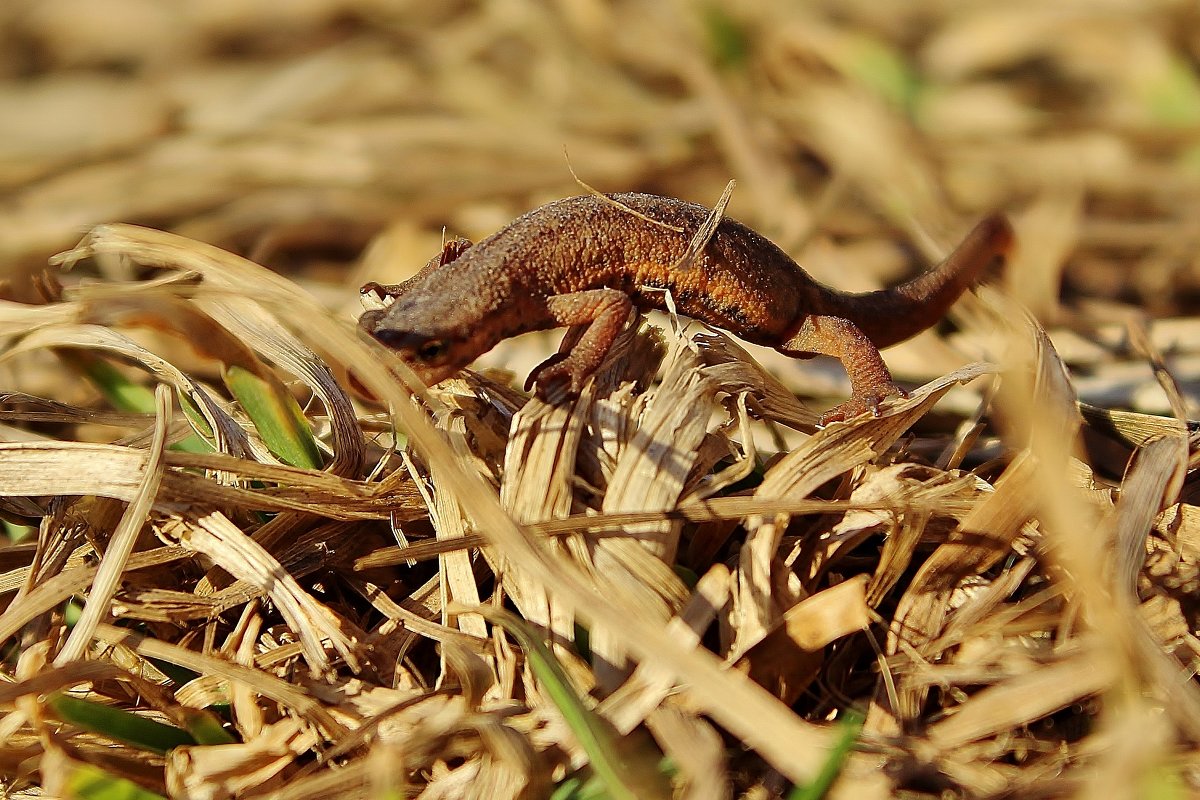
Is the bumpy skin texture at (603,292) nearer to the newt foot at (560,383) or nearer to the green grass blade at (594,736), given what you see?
the newt foot at (560,383)

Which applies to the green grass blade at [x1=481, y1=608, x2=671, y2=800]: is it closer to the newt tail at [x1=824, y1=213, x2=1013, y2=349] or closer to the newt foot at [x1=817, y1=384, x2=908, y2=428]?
the newt foot at [x1=817, y1=384, x2=908, y2=428]

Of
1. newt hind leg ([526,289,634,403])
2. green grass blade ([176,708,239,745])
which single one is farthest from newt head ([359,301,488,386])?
green grass blade ([176,708,239,745])

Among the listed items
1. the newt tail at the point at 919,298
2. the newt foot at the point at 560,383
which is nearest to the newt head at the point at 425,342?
the newt foot at the point at 560,383

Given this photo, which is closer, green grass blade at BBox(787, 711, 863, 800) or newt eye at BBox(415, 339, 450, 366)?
green grass blade at BBox(787, 711, 863, 800)

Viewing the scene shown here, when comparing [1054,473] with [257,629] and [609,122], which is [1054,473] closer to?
[257,629]

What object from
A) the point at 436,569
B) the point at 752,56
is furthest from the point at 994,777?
the point at 752,56

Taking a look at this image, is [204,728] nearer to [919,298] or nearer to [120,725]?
[120,725]
